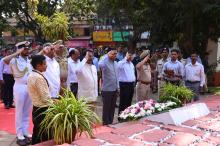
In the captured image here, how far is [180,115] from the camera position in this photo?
6.23 metres

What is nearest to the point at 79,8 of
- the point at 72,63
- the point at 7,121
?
the point at 7,121

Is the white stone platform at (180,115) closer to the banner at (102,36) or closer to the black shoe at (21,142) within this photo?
the black shoe at (21,142)

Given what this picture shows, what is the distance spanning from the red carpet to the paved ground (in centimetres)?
282

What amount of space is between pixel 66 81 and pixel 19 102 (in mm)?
1331

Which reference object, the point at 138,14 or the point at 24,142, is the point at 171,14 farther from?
the point at 24,142

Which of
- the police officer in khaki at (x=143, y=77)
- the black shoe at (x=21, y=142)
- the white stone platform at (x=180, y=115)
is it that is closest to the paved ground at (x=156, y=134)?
the white stone platform at (x=180, y=115)

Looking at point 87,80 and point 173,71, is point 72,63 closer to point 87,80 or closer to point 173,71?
point 87,80

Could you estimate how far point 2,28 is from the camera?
87.4ft

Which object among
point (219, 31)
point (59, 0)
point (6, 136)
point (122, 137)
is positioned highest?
point (59, 0)

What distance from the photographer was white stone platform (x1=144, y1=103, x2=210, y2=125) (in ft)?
19.6

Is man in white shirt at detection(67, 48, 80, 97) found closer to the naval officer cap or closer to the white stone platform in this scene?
the naval officer cap

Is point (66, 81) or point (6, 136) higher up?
point (66, 81)

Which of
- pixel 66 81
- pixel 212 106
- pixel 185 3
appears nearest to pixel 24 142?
pixel 66 81

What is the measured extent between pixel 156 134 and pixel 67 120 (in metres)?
1.28
